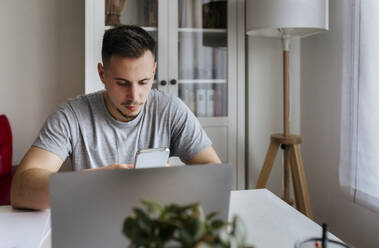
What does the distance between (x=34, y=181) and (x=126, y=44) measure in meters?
0.57

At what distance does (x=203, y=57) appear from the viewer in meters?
2.53

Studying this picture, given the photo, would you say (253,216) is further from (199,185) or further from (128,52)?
(128,52)

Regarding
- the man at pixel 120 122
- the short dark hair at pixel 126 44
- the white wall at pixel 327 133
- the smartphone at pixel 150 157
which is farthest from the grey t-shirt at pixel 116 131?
the white wall at pixel 327 133

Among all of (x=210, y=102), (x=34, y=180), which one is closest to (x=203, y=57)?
(x=210, y=102)

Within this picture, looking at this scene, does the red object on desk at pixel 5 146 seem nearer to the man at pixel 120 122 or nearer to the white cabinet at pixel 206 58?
the white cabinet at pixel 206 58

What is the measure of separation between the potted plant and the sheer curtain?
1592 millimetres

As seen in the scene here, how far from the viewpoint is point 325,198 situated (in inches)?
91.9

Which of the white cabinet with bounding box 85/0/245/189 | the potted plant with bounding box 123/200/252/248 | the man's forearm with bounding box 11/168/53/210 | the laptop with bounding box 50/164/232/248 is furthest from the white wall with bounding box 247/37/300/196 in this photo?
the potted plant with bounding box 123/200/252/248

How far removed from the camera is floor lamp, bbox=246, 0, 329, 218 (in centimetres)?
197

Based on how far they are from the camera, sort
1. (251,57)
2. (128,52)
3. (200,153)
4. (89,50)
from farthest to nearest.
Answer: (251,57), (89,50), (200,153), (128,52)

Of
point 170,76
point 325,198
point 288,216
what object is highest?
point 170,76

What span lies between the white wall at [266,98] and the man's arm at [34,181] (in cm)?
155

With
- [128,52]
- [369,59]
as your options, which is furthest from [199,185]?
[369,59]

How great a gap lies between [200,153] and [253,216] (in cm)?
50
